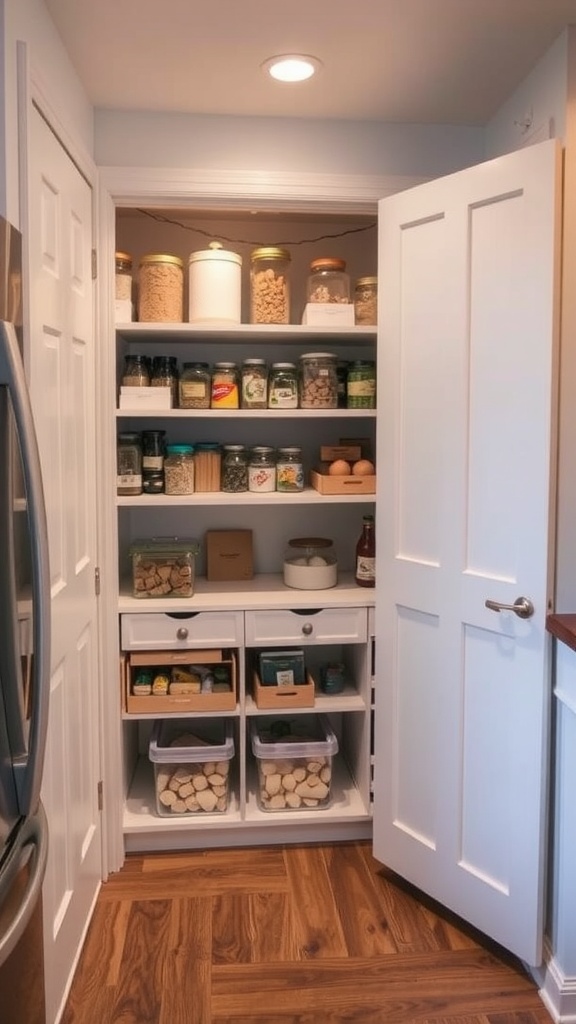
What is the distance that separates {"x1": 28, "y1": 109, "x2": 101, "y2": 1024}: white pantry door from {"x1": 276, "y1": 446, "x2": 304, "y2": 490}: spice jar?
0.62 meters

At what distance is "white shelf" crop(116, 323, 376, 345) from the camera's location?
247 cm

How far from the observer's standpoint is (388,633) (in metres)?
2.41

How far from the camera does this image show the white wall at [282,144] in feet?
7.83

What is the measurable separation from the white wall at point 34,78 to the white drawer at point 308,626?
4.77 feet

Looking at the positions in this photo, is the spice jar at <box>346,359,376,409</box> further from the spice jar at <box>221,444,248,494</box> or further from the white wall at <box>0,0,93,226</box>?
the white wall at <box>0,0,93,226</box>

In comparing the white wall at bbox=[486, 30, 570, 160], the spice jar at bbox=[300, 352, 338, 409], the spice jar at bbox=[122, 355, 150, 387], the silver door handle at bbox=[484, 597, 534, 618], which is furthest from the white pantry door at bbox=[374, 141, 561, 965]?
the spice jar at bbox=[122, 355, 150, 387]

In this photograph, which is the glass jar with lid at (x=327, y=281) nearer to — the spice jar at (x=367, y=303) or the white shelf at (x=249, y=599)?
the spice jar at (x=367, y=303)

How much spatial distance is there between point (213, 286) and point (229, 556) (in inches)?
37.1

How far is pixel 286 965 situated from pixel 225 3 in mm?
2347

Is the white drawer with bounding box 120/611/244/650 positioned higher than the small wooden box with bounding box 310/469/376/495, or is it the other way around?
the small wooden box with bounding box 310/469/376/495

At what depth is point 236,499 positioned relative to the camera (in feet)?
8.45

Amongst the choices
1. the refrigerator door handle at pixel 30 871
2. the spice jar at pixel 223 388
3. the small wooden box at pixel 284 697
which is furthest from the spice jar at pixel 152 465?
the refrigerator door handle at pixel 30 871

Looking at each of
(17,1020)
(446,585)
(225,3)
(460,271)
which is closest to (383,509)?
(446,585)

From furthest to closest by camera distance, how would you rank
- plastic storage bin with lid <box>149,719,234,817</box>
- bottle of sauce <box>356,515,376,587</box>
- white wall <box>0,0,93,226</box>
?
bottle of sauce <box>356,515,376,587</box>
plastic storage bin with lid <box>149,719,234,817</box>
white wall <box>0,0,93,226</box>
